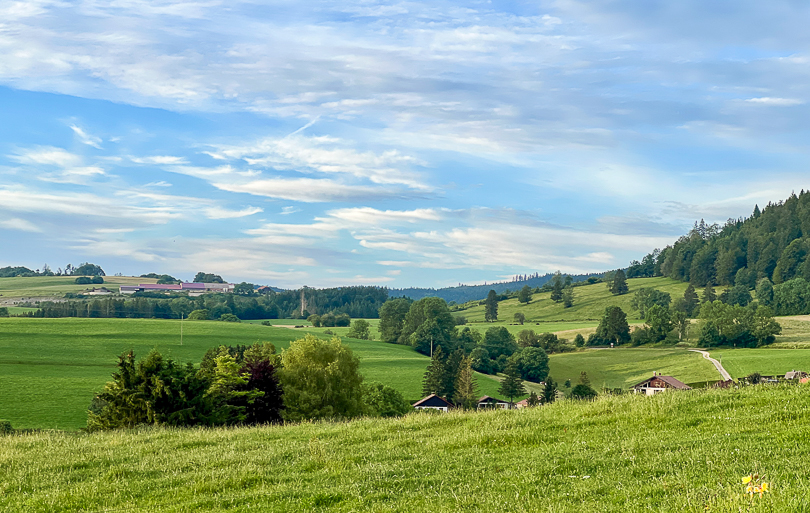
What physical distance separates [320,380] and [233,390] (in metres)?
17.0

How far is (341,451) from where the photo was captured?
49.9ft

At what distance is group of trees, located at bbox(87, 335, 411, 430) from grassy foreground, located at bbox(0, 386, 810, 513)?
10.2 m

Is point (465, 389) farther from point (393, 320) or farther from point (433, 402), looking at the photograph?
point (393, 320)

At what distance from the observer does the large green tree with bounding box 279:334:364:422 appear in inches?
2099

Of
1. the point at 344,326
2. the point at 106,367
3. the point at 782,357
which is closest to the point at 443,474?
the point at 106,367

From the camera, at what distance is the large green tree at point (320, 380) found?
5331 centimetres

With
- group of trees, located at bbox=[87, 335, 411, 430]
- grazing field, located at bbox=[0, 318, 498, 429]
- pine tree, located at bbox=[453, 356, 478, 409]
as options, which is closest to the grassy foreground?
group of trees, located at bbox=[87, 335, 411, 430]

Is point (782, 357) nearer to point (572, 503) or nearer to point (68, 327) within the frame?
point (572, 503)

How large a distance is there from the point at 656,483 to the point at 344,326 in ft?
595

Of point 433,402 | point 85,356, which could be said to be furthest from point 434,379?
point 85,356

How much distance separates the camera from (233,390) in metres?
38.5

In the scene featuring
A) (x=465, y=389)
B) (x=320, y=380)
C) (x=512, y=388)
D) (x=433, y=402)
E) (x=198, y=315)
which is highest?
(x=198, y=315)

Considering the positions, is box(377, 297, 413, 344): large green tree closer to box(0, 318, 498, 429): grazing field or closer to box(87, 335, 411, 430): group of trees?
box(0, 318, 498, 429): grazing field

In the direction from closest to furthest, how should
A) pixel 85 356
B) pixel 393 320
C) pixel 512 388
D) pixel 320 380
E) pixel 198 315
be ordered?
pixel 320 380 < pixel 512 388 < pixel 85 356 < pixel 393 320 < pixel 198 315
